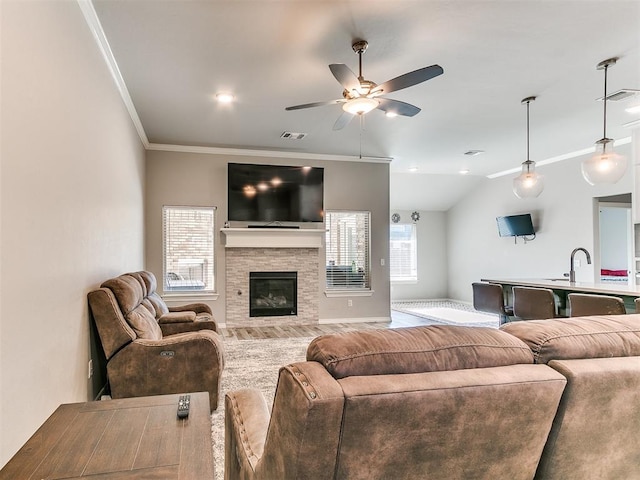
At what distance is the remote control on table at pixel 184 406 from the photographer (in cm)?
151

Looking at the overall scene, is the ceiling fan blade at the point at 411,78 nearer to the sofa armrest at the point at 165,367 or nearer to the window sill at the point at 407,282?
the sofa armrest at the point at 165,367

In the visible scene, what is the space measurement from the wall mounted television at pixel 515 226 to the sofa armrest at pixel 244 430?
24.3ft

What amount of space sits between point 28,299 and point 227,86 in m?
2.85

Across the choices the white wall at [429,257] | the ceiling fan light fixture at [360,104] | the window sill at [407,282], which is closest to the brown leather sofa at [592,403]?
the ceiling fan light fixture at [360,104]

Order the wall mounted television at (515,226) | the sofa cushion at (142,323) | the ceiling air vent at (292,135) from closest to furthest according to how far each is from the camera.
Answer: the sofa cushion at (142,323) → the ceiling air vent at (292,135) → the wall mounted television at (515,226)

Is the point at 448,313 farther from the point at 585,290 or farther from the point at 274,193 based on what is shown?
the point at 585,290

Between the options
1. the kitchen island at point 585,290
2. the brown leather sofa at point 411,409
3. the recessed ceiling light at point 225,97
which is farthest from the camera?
the recessed ceiling light at point 225,97

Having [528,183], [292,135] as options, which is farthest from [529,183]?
[292,135]

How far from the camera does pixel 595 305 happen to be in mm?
3160

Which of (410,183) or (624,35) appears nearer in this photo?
(624,35)

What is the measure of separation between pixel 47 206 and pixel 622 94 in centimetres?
511

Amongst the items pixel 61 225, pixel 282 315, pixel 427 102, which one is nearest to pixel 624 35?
pixel 427 102

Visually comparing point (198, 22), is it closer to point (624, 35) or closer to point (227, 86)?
point (227, 86)

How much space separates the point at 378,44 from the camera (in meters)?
3.16
